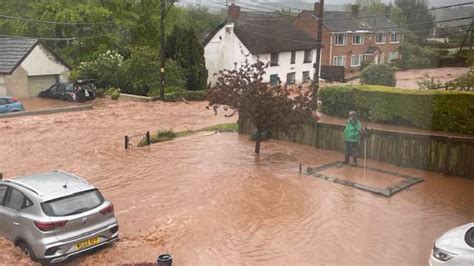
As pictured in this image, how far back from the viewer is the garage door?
31.1 m

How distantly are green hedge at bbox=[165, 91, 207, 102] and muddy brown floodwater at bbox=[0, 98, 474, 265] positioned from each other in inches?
468

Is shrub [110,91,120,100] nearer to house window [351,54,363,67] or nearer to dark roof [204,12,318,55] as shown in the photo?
dark roof [204,12,318,55]

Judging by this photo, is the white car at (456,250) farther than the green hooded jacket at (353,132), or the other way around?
the green hooded jacket at (353,132)

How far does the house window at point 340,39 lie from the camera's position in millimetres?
50812

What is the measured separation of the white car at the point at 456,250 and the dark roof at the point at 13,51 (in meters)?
28.2

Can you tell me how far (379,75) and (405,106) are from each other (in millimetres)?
16944

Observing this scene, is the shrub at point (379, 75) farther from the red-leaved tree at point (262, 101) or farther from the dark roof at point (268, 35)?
the red-leaved tree at point (262, 101)

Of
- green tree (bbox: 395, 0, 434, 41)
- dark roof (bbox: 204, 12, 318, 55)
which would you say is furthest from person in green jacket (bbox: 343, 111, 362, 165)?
dark roof (bbox: 204, 12, 318, 55)

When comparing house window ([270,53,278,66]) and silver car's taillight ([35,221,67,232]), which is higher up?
house window ([270,53,278,66])

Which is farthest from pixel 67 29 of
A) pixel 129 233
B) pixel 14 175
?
pixel 129 233

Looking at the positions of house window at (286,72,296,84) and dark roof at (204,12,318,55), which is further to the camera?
house window at (286,72,296,84)

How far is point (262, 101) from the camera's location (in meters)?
14.6

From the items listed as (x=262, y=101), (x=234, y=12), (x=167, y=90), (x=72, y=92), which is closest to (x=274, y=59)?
(x=234, y=12)

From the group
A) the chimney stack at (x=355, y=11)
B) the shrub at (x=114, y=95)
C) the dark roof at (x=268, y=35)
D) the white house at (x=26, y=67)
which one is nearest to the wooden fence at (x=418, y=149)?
the shrub at (x=114, y=95)
